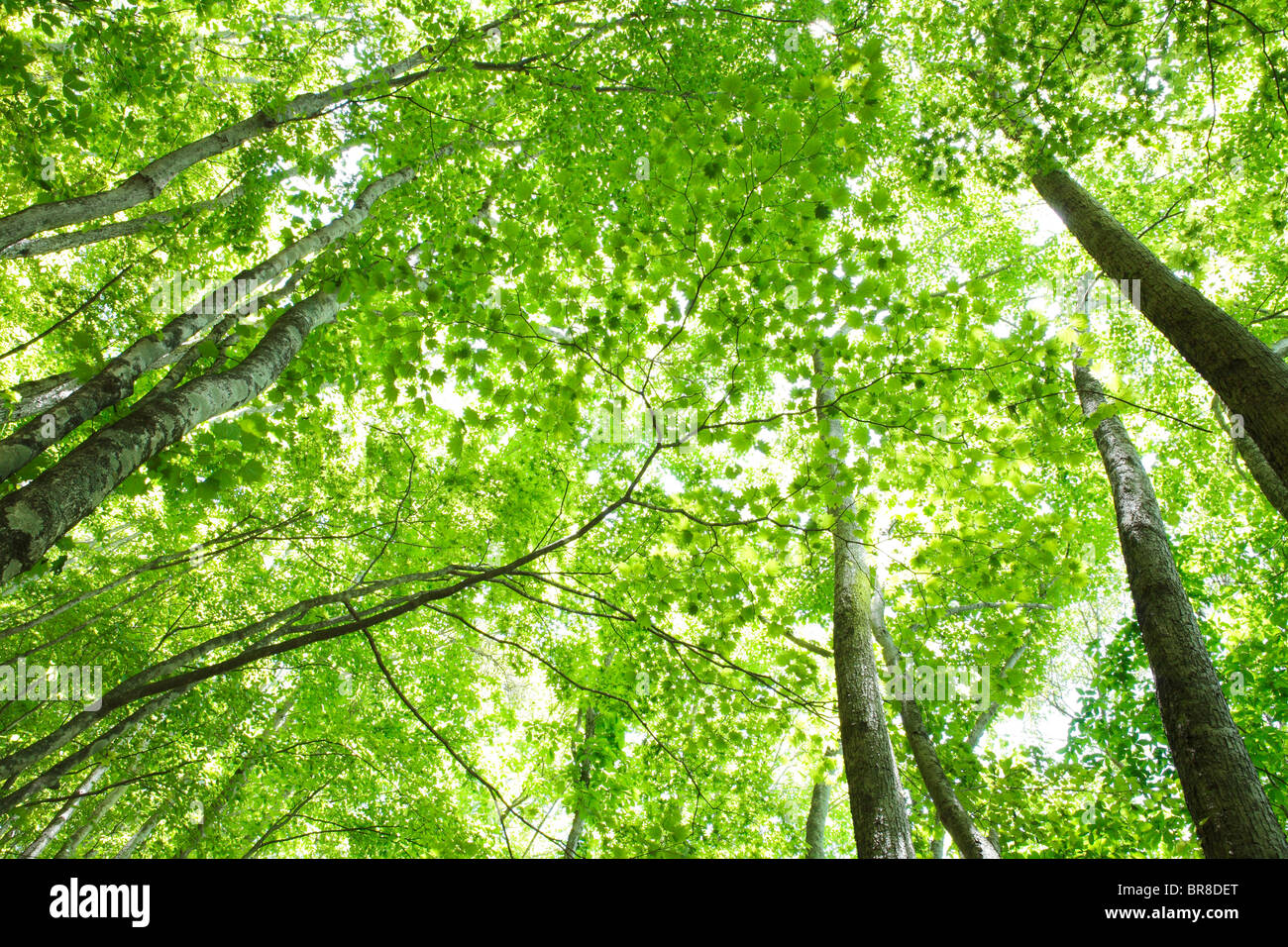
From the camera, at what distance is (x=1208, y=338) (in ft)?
11.5

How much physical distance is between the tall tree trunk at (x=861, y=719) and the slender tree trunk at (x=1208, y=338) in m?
2.21

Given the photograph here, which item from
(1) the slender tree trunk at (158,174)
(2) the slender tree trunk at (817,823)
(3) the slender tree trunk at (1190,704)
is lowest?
(2) the slender tree trunk at (817,823)

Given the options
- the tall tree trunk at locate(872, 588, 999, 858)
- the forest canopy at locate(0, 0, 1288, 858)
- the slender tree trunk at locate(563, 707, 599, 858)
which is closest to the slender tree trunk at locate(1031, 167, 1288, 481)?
the forest canopy at locate(0, 0, 1288, 858)

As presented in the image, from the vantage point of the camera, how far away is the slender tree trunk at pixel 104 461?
77.7 inches

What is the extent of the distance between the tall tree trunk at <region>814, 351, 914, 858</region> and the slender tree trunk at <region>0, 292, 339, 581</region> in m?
3.28

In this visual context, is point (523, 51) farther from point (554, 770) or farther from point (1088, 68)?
point (554, 770)

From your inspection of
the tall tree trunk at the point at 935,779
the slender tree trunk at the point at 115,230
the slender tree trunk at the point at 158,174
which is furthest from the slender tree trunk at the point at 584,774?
the slender tree trunk at the point at 115,230

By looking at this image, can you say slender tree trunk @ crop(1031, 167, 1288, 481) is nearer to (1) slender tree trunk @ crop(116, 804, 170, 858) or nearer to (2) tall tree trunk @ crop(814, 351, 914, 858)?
(2) tall tree trunk @ crop(814, 351, 914, 858)

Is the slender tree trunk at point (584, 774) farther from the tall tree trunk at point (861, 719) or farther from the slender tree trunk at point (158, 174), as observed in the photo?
the slender tree trunk at point (158, 174)

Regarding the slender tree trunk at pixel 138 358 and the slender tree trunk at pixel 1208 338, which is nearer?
the slender tree trunk at pixel 138 358

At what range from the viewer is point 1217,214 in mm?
5875

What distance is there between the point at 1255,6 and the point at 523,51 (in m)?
6.79

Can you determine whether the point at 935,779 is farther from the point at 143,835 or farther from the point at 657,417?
the point at 143,835
